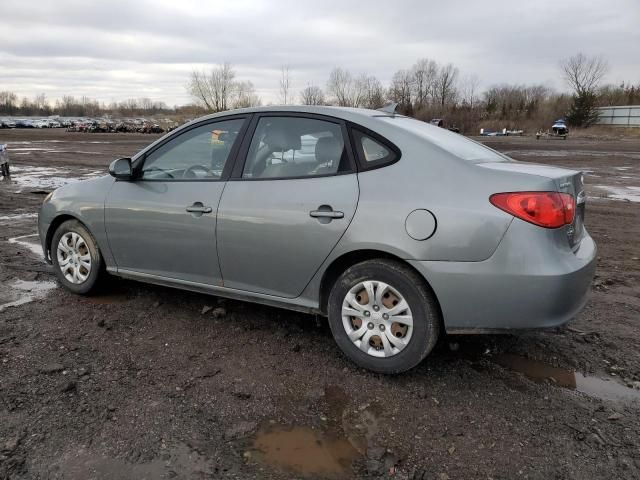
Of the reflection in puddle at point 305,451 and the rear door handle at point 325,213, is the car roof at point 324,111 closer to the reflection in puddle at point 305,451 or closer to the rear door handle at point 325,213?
the rear door handle at point 325,213

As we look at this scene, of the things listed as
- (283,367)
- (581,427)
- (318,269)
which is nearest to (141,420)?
(283,367)

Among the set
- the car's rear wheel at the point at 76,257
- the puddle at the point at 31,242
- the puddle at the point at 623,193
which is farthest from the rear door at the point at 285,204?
the puddle at the point at 623,193

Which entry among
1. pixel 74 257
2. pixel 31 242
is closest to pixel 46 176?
pixel 31 242

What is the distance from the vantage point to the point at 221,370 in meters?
3.52

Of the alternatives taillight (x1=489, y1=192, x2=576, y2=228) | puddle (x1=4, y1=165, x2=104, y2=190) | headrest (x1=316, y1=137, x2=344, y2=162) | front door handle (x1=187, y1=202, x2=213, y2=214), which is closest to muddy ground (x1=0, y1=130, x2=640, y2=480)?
front door handle (x1=187, y1=202, x2=213, y2=214)

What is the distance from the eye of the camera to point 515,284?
9.84ft

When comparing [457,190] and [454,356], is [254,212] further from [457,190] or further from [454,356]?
[454,356]

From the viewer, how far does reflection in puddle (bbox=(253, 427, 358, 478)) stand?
2.58 m

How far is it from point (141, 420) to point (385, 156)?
7.07 feet

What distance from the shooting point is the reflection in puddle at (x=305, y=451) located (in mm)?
2582

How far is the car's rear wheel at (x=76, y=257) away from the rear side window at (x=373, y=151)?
264cm

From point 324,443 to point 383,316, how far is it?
90 centimetres

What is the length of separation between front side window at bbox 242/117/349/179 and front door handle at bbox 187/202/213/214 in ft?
1.20

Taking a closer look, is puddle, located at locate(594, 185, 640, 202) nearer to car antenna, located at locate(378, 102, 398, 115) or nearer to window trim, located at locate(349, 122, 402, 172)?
car antenna, located at locate(378, 102, 398, 115)
